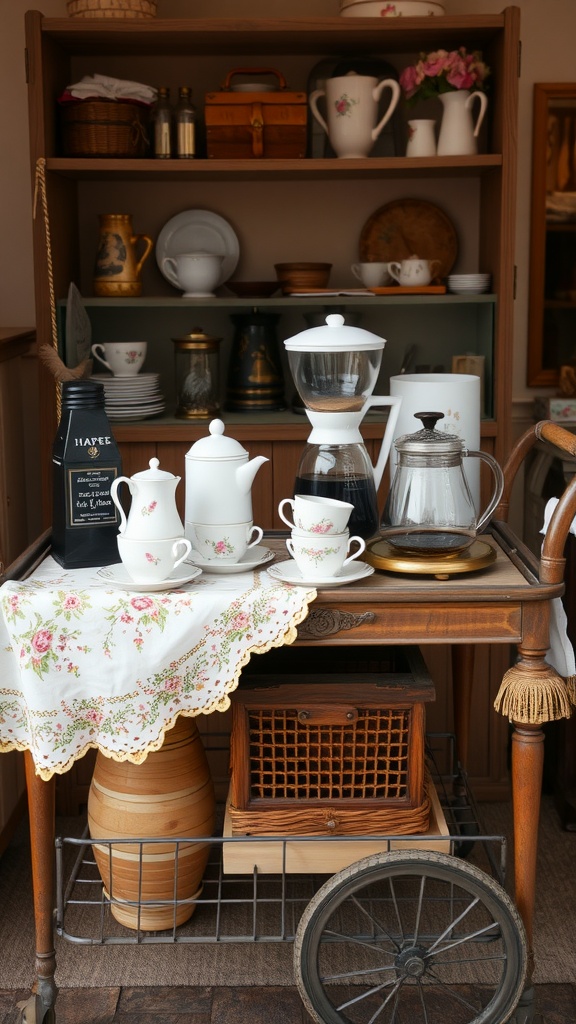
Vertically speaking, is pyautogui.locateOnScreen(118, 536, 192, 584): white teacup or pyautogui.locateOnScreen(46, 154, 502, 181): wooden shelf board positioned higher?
pyautogui.locateOnScreen(46, 154, 502, 181): wooden shelf board

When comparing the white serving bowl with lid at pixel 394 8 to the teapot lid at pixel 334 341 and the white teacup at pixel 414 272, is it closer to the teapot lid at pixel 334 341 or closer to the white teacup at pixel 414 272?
the white teacup at pixel 414 272

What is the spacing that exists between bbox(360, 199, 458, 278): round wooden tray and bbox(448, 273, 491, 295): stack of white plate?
217mm

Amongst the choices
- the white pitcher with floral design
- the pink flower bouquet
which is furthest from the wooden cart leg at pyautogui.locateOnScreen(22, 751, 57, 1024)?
the pink flower bouquet

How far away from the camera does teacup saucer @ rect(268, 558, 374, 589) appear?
179cm

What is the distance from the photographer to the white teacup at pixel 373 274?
2.80 meters

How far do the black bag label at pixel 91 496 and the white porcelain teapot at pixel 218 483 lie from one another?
157mm

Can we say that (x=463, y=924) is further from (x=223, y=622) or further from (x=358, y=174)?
(x=358, y=174)

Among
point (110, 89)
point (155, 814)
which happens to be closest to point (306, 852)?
point (155, 814)

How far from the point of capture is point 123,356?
2.74 m

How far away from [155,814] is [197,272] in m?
1.38

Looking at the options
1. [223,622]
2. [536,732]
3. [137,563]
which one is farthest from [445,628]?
[137,563]

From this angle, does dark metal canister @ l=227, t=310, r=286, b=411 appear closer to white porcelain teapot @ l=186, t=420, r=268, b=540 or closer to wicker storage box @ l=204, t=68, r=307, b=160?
wicker storage box @ l=204, t=68, r=307, b=160

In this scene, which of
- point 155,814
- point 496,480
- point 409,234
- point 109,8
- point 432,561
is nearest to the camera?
point 432,561

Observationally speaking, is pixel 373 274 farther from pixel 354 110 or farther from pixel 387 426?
pixel 387 426
